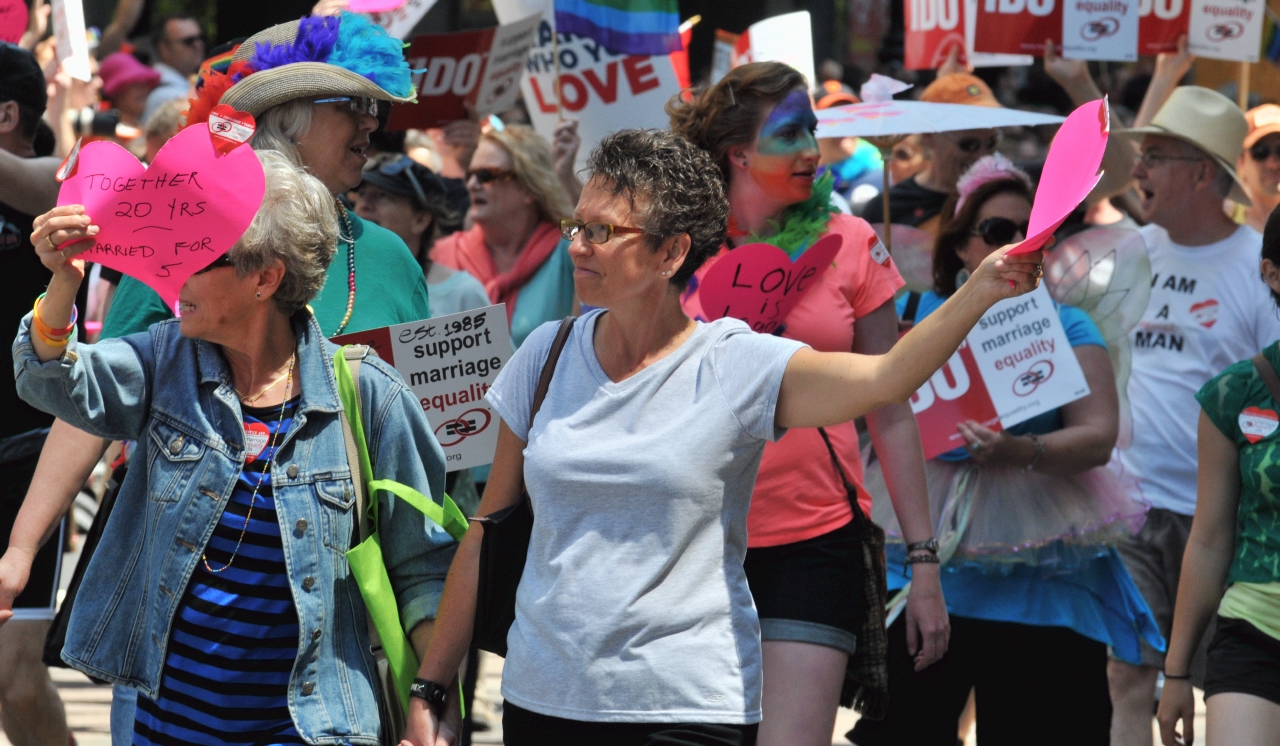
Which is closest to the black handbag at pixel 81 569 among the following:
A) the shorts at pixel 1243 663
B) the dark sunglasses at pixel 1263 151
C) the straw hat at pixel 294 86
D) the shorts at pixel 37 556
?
the straw hat at pixel 294 86

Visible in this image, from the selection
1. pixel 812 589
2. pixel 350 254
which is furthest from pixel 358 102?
pixel 812 589

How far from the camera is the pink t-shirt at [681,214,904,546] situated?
12.1 ft

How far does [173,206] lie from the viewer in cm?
273

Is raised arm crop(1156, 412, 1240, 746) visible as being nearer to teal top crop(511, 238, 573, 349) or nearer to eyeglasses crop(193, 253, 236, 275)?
eyeglasses crop(193, 253, 236, 275)

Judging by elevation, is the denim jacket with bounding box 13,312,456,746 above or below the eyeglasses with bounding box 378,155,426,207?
above

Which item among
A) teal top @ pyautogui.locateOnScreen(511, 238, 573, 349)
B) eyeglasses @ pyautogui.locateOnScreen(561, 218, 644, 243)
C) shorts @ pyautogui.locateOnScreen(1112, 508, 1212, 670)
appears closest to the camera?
eyeglasses @ pyautogui.locateOnScreen(561, 218, 644, 243)

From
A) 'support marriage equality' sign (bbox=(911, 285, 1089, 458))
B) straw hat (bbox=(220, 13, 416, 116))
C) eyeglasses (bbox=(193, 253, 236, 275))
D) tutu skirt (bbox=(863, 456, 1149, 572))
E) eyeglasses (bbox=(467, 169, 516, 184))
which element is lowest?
tutu skirt (bbox=(863, 456, 1149, 572))

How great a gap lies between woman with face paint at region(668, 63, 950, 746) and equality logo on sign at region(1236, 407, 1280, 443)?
29.6 inches

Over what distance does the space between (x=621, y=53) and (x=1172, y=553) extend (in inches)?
114

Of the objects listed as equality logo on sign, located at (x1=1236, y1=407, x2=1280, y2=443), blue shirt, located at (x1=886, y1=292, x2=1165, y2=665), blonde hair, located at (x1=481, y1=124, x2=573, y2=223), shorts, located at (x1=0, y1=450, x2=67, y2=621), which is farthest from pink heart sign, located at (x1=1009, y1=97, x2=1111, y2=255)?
blonde hair, located at (x1=481, y1=124, x2=573, y2=223)

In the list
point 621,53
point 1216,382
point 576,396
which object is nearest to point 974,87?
point 621,53

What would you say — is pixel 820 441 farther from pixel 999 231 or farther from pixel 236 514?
pixel 236 514

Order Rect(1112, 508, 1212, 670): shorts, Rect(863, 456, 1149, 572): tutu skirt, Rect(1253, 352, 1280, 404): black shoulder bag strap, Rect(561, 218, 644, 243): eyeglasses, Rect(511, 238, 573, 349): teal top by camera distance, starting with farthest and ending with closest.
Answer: Rect(511, 238, 573, 349): teal top → Rect(1112, 508, 1212, 670): shorts → Rect(863, 456, 1149, 572): tutu skirt → Rect(1253, 352, 1280, 404): black shoulder bag strap → Rect(561, 218, 644, 243): eyeglasses

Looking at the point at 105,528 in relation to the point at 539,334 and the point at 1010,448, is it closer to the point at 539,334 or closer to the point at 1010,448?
the point at 539,334
